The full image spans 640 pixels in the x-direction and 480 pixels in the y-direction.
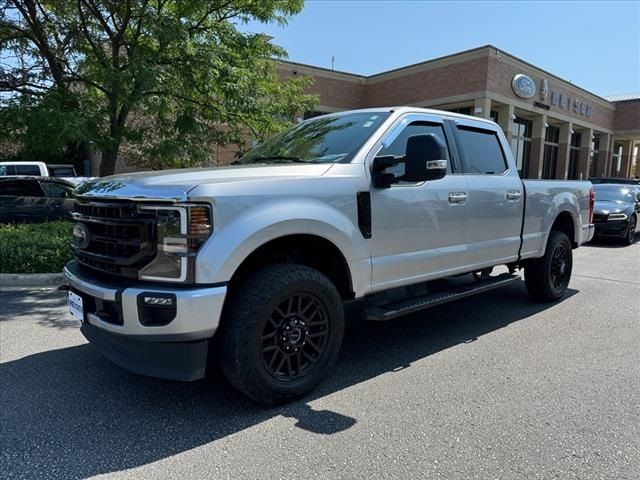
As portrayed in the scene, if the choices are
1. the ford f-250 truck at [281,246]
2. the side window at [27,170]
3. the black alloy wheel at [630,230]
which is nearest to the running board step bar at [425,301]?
the ford f-250 truck at [281,246]

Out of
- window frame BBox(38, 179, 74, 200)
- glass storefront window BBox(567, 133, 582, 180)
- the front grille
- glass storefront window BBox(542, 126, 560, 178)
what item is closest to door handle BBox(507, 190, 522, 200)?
the front grille

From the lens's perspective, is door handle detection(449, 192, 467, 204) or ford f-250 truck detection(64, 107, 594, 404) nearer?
ford f-250 truck detection(64, 107, 594, 404)

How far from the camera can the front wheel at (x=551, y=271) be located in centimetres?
584

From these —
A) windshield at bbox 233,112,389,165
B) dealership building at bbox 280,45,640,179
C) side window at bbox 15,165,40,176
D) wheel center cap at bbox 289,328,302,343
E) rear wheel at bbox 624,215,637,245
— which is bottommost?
rear wheel at bbox 624,215,637,245

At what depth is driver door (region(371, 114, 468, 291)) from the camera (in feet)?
12.3

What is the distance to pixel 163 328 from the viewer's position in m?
2.77

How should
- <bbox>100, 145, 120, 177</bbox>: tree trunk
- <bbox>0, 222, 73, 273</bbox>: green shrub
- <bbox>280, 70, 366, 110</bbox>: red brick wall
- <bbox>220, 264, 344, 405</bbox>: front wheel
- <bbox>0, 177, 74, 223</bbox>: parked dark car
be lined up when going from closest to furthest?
1. <bbox>220, 264, 344, 405</bbox>: front wheel
2. <bbox>0, 222, 73, 273</bbox>: green shrub
3. <bbox>100, 145, 120, 177</bbox>: tree trunk
4. <bbox>0, 177, 74, 223</bbox>: parked dark car
5. <bbox>280, 70, 366, 110</bbox>: red brick wall

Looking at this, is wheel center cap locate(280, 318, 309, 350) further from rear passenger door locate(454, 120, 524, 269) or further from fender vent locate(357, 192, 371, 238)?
rear passenger door locate(454, 120, 524, 269)

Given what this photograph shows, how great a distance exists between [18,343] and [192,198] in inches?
118

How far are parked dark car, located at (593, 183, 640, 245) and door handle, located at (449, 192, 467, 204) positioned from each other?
9246 mm

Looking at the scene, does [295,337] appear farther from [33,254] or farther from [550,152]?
[550,152]

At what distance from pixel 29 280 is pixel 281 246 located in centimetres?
509

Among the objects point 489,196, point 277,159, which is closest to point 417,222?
point 489,196

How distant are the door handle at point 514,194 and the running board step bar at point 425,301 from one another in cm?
87
